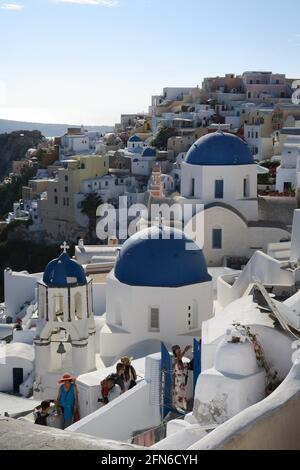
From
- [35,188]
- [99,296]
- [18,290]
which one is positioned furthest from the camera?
[35,188]

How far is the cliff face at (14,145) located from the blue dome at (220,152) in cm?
5204

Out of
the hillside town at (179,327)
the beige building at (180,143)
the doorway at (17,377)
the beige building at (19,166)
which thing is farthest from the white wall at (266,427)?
the beige building at (19,166)

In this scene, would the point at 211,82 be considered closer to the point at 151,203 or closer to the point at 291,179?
the point at 291,179

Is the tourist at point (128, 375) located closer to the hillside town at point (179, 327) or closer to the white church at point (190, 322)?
the hillside town at point (179, 327)

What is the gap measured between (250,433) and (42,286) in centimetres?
830

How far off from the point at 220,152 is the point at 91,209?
20.1 meters

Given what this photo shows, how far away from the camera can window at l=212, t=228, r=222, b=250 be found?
59.7 feet

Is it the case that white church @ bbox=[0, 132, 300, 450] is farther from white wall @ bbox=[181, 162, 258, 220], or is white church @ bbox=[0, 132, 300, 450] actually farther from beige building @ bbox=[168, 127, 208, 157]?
beige building @ bbox=[168, 127, 208, 157]

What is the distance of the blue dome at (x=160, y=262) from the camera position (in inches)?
518

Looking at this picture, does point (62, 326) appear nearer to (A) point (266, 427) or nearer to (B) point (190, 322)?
(B) point (190, 322)

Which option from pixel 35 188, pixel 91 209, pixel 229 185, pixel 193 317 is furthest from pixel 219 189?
pixel 35 188

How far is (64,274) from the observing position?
12672 millimetres

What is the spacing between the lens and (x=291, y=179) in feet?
84.0

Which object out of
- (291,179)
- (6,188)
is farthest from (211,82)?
(291,179)
